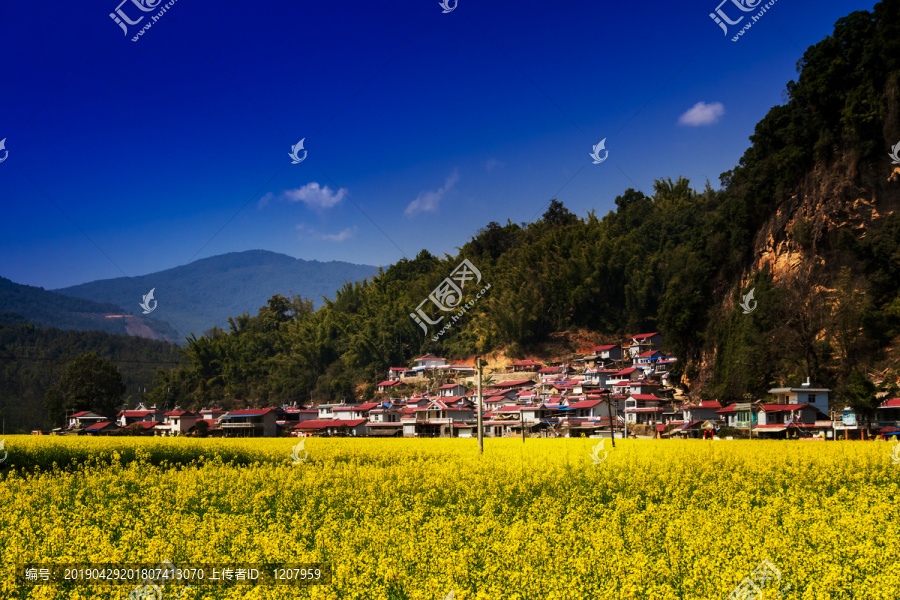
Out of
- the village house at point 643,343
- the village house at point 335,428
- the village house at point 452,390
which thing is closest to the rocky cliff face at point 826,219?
the village house at point 643,343

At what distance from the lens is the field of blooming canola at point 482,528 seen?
7219 mm

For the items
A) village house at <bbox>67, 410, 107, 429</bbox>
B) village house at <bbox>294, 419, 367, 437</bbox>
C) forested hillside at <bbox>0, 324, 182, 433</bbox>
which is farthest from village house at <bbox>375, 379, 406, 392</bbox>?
forested hillside at <bbox>0, 324, 182, 433</bbox>

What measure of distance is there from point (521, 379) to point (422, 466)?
6009cm

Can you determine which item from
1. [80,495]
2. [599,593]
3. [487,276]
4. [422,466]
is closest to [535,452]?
[422,466]

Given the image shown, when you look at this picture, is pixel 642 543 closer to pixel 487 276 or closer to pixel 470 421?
pixel 470 421

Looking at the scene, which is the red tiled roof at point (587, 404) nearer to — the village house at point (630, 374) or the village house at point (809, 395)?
Answer: the village house at point (630, 374)

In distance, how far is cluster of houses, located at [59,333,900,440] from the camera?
4241 cm

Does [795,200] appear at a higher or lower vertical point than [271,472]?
higher

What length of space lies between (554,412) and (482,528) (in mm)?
51798

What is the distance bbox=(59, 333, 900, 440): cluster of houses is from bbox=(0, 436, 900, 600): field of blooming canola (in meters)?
26.1

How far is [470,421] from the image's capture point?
6300 cm

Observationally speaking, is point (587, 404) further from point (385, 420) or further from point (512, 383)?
point (385, 420)

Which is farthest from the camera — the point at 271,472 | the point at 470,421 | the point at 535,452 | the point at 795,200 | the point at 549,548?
the point at 470,421

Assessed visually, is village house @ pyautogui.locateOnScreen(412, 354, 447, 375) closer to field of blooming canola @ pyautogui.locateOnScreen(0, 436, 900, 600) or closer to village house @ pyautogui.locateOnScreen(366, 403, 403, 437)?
village house @ pyautogui.locateOnScreen(366, 403, 403, 437)
